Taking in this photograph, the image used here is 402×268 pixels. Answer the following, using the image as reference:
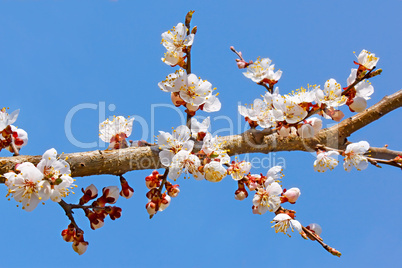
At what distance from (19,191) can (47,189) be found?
0.18 meters

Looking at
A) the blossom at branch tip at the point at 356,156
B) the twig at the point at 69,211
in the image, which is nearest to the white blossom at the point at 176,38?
the twig at the point at 69,211

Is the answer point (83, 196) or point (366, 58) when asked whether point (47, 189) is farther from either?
point (366, 58)

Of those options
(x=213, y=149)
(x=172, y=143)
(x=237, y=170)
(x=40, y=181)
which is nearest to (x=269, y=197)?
(x=237, y=170)

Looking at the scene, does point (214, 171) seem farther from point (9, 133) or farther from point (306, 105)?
point (9, 133)

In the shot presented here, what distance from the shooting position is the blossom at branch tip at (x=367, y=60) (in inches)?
130

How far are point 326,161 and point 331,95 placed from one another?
21.0 inches

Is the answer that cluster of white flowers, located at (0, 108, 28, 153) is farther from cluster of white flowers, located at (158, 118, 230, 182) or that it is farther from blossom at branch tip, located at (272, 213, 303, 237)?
blossom at branch tip, located at (272, 213, 303, 237)

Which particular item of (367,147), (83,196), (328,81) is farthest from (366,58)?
(83,196)

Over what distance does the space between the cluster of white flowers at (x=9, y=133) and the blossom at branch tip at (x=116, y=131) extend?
2.03ft

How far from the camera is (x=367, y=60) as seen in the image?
3326 mm

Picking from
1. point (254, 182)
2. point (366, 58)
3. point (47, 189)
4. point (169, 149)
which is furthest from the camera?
point (366, 58)

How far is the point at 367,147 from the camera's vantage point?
317 cm

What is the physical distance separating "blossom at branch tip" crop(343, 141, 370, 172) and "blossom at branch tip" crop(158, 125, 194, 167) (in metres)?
1.32

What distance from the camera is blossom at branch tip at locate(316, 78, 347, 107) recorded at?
306 cm
